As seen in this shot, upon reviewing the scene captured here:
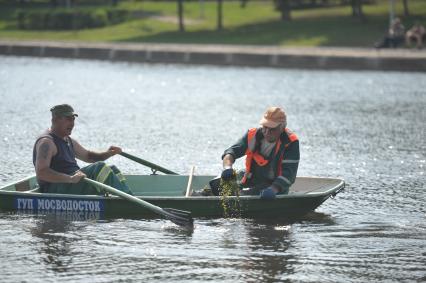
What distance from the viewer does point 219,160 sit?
21797mm

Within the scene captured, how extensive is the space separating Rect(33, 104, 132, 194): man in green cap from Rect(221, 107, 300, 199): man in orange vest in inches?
64.9

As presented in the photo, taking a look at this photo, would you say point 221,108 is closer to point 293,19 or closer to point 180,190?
point 180,190

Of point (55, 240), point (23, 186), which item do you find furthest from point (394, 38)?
point (55, 240)

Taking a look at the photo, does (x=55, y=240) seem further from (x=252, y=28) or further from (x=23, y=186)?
(x=252, y=28)

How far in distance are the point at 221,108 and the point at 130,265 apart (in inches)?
745

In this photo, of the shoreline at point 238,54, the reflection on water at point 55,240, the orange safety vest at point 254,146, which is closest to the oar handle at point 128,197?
the reflection on water at point 55,240

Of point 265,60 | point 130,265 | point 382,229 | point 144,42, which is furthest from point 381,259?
point 144,42

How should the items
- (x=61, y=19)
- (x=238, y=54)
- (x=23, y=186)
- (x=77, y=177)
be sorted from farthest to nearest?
(x=61, y=19), (x=238, y=54), (x=23, y=186), (x=77, y=177)

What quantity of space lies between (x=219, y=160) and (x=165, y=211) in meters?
7.04

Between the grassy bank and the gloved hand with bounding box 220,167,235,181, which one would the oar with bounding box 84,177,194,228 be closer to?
the gloved hand with bounding box 220,167,235,181

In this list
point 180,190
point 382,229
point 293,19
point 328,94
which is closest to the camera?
point 382,229

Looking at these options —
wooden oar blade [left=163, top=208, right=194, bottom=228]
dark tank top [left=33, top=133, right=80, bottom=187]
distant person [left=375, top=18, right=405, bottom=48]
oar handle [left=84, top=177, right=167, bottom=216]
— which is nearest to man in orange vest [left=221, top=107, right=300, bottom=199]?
wooden oar blade [left=163, top=208, right=194, bottom=228]

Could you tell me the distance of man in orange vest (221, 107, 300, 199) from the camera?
15.1 m

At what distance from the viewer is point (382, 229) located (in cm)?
1549
